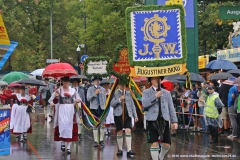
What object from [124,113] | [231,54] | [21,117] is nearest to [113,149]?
[124,113]

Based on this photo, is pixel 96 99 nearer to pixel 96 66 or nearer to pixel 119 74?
pixel 96 66

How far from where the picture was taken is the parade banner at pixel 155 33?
373 inches

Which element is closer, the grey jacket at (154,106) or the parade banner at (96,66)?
the grey jacket at (154,106)

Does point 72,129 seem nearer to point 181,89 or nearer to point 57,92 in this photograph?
point 57,92

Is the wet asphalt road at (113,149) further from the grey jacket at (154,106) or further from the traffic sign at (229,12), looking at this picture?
the traffic sign at (229,12)

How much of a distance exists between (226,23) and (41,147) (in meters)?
22.1

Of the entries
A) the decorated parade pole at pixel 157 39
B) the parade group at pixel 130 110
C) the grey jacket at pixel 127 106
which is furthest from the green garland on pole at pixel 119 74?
the decorated parade pole at pixel 157 39

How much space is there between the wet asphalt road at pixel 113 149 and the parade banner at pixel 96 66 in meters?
1.93

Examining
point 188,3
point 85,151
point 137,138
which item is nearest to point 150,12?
point 85,151

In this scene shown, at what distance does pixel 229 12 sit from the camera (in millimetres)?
15180

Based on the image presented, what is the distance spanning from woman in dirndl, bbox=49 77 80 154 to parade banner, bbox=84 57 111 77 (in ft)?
4.27

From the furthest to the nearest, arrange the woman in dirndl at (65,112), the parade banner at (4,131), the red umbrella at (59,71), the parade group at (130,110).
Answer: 1. the red umbrella at (59,71)
2. the woman in dirndl at (65,112)
3. the parade banner at (4,131)
4. the parade group at (130,110)

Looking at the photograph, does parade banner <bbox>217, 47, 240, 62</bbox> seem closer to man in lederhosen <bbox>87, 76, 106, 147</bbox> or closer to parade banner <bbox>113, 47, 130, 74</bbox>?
man in lederhosen <bbox>87, 76, 106, 147</bbox>

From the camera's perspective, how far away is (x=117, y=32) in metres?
34.8
